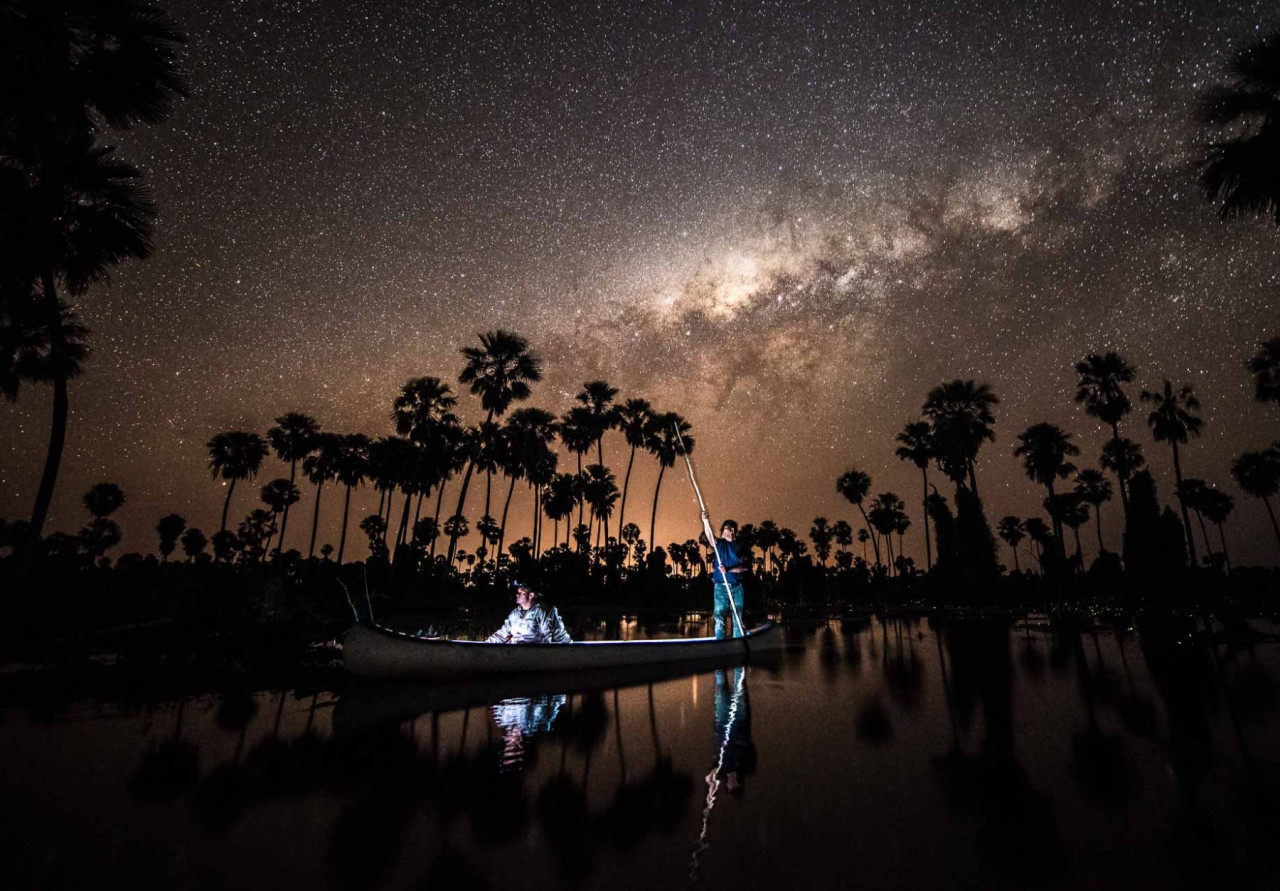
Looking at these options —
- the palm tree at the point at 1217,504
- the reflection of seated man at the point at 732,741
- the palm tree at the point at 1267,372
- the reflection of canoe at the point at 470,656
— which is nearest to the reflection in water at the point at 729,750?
the reflection of seated man at the point at 732,741

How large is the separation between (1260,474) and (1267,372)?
35.8 m

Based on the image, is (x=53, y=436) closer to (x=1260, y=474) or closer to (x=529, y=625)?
(x=529, y=625)

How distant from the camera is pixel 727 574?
15.5m

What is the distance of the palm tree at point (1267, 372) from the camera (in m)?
31.2

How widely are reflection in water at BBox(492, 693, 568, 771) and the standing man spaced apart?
6.35 meters

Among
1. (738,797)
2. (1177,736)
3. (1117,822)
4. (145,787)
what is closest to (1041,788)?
(1117,822)

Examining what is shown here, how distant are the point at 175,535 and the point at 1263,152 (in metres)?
109

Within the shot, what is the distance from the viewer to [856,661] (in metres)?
15.1

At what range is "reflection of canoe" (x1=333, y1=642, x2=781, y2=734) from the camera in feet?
27.3

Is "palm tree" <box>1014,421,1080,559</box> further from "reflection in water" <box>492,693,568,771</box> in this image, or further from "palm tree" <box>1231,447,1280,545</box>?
"reflection in water" <box>492,693,568,771</box>

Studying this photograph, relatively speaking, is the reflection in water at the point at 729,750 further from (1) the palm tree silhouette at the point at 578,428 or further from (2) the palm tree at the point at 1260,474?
(2) the palm tree at the point at 1260,474

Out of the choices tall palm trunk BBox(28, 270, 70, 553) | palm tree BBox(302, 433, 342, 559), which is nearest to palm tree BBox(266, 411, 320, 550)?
palm tree BBox(302, 433, 342, 559)

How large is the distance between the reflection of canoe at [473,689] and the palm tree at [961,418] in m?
40.2

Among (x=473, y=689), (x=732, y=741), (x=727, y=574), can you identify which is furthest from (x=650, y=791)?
(x=727, y=574)
